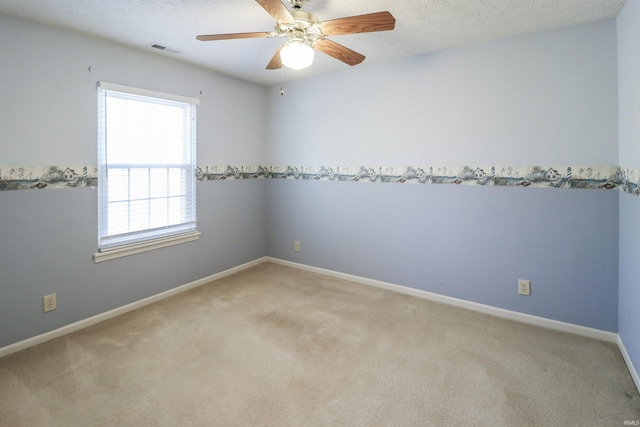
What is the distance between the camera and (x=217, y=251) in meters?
3.96

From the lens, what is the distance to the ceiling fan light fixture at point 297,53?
1.99 meters

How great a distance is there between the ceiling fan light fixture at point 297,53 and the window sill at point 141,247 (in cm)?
220

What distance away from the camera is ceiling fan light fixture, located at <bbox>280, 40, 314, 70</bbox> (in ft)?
6.52

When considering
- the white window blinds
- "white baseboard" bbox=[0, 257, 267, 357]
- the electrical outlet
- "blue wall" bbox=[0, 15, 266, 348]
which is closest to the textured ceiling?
"blue wall" bbox=[0, 15, 266, 348]

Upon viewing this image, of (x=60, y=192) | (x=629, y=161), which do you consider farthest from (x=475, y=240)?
(x=60, y=192)

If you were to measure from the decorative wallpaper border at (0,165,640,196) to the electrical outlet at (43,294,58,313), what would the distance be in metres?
0.84

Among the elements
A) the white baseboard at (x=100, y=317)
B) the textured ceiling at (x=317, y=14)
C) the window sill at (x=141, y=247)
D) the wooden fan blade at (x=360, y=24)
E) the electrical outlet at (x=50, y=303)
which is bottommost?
the white baseboard at (x=100, y=317)

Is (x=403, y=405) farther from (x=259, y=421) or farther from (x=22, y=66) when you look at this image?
(x=22, y=66)

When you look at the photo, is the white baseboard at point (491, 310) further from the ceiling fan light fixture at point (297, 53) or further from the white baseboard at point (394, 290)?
the ceiling fan light fixture at point (297, 53)

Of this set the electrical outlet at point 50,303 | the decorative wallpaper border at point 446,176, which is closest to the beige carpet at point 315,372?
the electrical outlet at point 50,303

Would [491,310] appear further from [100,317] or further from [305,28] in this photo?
[100,317]

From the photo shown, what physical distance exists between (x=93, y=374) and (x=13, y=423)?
17.4 inches

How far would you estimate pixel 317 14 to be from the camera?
2373mm

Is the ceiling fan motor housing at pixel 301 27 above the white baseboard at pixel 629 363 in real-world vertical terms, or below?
above
